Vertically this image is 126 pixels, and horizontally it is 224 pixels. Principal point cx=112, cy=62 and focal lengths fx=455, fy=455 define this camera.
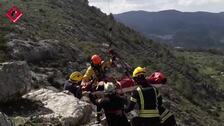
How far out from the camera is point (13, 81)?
1563 centimetres

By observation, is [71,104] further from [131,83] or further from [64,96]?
[131,83]

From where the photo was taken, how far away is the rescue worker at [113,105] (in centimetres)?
1118

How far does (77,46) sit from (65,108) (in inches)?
778

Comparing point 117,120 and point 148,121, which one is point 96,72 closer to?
point 117,120

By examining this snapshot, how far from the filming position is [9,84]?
50.6 ft

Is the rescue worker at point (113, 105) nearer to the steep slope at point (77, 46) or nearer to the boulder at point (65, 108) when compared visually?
the boulder at point (65, 108)

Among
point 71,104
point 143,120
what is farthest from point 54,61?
point 143,120

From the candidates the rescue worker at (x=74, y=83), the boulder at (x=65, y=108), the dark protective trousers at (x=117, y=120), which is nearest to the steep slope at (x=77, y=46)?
the rescue worker at (x=74, y=83)

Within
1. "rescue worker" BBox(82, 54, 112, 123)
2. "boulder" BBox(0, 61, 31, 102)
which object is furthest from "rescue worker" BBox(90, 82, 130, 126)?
Result: "boulder" BBox(0, 61, 31, 102)

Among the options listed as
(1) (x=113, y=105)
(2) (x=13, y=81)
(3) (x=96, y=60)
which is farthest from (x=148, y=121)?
(2) (x=13, y=81)

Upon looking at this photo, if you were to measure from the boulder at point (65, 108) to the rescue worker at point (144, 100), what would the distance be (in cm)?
359

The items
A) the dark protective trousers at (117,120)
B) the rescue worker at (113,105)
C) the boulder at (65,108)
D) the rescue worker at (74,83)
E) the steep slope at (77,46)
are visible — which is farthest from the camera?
the steep slope at (77,46)

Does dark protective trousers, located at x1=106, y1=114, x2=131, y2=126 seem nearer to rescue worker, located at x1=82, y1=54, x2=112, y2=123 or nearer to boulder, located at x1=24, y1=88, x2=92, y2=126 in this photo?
boulder, located at x1=24, y1=88, x2=92, y2=126

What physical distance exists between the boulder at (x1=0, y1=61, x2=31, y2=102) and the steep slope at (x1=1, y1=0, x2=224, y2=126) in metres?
6.69
